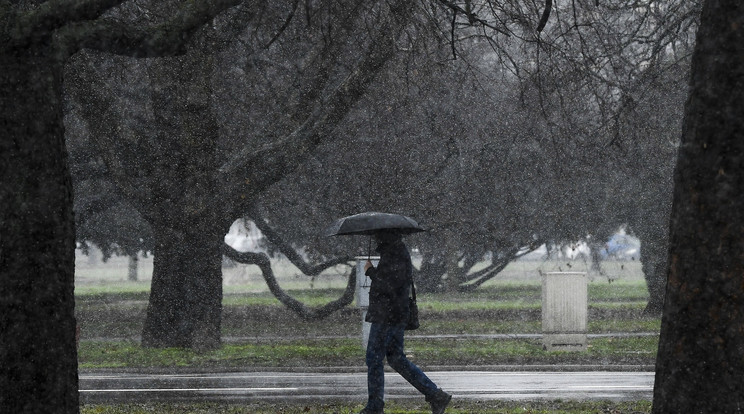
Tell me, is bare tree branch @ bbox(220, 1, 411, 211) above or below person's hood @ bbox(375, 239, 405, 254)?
above

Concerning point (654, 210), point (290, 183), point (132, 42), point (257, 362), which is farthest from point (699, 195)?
point (654, 210)

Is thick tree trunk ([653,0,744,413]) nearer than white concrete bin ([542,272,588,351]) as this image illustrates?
Yes

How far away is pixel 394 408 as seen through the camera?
454 inches

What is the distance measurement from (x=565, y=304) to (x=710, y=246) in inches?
458

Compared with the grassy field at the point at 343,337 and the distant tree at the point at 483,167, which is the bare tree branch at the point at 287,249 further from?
the grassy field at the point at 343,337

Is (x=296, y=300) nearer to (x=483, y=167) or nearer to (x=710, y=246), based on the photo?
(x=483, y=167)

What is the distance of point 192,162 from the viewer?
19109 mm

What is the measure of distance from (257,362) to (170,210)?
10.2ft

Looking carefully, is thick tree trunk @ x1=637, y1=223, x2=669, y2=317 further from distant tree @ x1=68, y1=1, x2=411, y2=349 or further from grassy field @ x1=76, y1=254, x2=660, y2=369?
distant tree @ x1=68, y1=1, x2=411, y2=349

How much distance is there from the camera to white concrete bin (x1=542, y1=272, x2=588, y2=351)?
60.1 feet

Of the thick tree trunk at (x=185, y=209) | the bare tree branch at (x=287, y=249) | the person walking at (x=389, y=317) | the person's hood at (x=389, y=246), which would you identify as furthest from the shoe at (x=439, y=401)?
the bare tree branch at (x=287, y=249)

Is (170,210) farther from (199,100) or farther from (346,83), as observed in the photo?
(346,83)

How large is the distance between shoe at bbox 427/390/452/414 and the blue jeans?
0.13 feet

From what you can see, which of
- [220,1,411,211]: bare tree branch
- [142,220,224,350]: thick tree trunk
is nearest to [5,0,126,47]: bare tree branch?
[220,1,411,211]: bare tree branch
